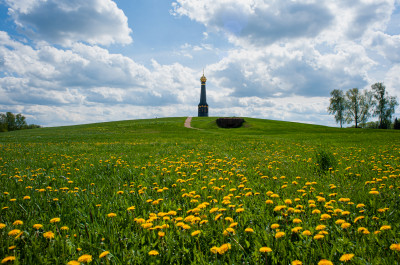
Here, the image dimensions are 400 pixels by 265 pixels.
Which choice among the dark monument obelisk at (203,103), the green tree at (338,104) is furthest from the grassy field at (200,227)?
the dark monument obelisk at (203,103)

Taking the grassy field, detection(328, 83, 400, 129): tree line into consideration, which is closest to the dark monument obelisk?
detection(328, 83, 400, 129): tree line

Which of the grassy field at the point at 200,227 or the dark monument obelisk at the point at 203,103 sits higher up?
the dark monument obelisk at the point at 203,103

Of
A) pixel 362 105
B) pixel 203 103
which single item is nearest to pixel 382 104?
pixel 362 105

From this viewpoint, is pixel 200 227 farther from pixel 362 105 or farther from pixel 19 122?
pixel 19 122

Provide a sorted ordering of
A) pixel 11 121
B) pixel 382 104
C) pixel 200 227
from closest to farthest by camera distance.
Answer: pixel 200 227, pixel 382 104, pixel 11 121

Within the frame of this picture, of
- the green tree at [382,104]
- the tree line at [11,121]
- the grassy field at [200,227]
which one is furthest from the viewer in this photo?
the tree line at [11,121]

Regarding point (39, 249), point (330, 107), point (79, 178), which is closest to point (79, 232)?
point (39, 249)

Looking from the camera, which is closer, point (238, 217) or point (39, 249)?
point (39, 249)

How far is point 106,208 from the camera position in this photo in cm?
309

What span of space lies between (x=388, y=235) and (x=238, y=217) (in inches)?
60.1

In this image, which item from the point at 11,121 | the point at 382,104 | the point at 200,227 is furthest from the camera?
the point at 11,121

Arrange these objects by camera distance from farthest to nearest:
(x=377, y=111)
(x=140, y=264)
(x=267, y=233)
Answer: (x=377, y=111) → (x=267, y=233) → (x=140, y=264)

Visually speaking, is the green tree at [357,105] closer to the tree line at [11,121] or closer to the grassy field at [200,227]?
the grassy field at [200,227]

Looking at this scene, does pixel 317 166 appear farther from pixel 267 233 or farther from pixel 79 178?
pixel 79 178
